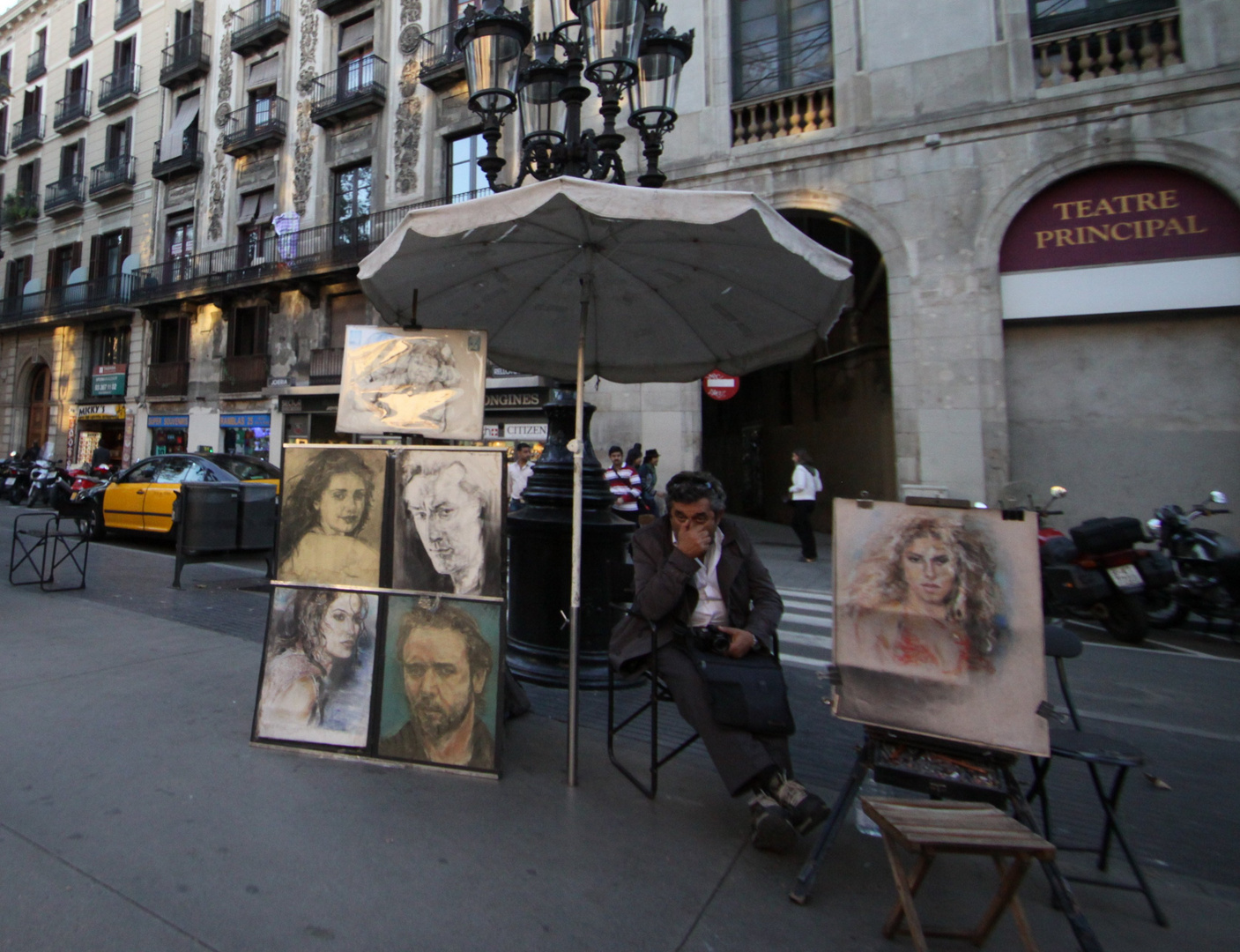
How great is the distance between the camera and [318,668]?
311 cm

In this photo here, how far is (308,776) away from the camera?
291cm

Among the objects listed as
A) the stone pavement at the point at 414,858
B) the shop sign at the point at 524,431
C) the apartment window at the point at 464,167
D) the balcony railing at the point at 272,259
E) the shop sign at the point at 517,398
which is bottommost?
the stone pavement at the point at 414,858

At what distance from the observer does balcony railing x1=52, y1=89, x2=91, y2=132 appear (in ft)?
87.8

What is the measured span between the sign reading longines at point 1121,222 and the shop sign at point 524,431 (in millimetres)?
10313

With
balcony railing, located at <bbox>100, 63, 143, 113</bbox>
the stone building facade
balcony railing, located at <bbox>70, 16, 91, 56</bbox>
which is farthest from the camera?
balcony railing, located at <bbox>70, 16, 91, 56</bbox>

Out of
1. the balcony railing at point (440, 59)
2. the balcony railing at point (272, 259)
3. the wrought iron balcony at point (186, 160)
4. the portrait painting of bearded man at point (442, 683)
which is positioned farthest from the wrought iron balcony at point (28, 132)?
the portrait painting of bearded man at point (442, 683)

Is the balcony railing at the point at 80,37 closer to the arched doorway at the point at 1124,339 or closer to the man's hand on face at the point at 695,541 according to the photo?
the arched doorway at the point at 1124,339

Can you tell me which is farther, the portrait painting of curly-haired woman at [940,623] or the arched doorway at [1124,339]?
the arched doorway at [1124,339]

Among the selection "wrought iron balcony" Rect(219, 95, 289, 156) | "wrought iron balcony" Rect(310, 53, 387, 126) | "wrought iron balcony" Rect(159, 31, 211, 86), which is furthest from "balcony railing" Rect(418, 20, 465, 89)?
"wrought iron balcony" Rect(159, 31, 211, 86)

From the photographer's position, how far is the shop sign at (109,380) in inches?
963

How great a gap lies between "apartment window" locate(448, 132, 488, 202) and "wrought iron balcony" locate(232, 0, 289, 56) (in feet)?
28.2

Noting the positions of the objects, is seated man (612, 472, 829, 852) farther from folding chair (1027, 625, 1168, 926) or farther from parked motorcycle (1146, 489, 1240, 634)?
parked motorcycle (1146, 489, 1240, 634)

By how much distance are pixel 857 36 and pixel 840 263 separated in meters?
11.4

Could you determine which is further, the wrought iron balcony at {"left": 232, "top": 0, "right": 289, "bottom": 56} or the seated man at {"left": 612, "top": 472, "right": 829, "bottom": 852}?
the wrought iron balcony at {"left": 232, "top": 0, "right": 289, "bottom": 56}
